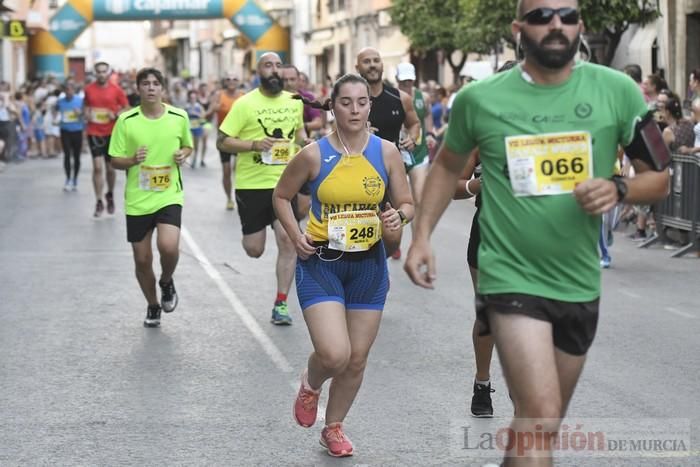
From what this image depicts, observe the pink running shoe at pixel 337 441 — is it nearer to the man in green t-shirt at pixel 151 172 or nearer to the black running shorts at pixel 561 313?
the black running shorts at pixel 561 313

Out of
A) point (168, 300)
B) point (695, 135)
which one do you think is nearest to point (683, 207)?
point (695, 135)

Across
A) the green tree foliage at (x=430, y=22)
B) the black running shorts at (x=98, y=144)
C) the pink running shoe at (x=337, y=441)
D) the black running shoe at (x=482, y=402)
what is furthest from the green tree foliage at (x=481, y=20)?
the pink running shoe at (x=337, y=441)

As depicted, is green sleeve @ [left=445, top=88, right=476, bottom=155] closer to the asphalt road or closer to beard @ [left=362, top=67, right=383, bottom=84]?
the asphalt road

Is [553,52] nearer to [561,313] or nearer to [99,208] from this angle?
[561,313]

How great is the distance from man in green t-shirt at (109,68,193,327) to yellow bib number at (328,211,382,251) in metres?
3.79

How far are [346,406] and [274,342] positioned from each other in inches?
128

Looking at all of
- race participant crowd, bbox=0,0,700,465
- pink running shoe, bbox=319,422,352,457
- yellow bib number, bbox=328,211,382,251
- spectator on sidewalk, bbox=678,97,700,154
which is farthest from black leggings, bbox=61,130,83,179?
pink running shoe, bbox=319,422,352,457

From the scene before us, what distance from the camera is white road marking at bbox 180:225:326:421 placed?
8820mm

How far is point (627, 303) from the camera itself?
1185 centimetres

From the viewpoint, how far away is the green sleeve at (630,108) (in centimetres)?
485

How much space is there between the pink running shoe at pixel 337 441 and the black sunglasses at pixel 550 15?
248cm

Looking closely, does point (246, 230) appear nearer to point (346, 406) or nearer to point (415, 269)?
point (346, 406)

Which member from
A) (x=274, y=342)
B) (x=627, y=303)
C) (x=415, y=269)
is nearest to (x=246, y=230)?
(x=274, y=342)

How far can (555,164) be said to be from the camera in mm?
4789
